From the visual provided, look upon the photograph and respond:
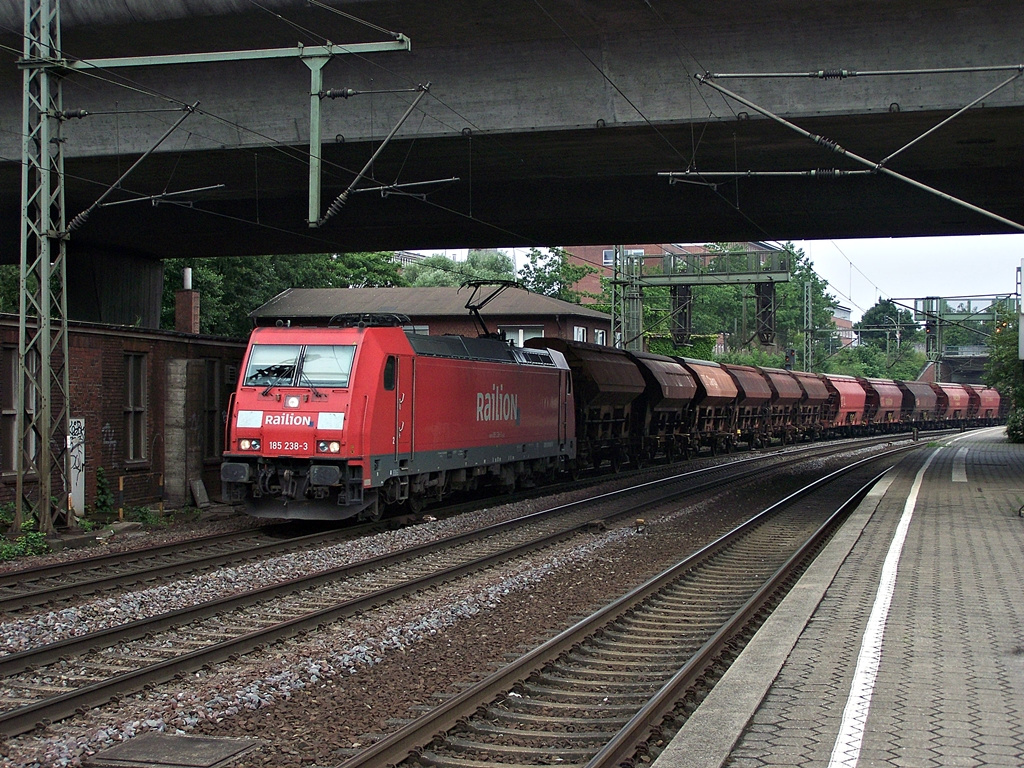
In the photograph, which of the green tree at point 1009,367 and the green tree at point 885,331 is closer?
the green tree at point 1009,367

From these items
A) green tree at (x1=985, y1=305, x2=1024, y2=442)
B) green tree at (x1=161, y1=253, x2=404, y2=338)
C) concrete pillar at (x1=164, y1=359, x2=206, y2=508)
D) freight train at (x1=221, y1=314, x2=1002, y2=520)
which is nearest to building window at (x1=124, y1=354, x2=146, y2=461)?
concrete pillar at (x1=164, y1=359, x2=206, y2=508)

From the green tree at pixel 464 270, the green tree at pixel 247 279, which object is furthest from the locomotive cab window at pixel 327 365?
the green tree at pixel 464 270

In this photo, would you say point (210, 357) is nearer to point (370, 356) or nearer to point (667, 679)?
point (370, 356)

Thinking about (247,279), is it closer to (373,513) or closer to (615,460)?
(615,460)

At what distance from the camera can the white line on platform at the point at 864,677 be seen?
5.42 m

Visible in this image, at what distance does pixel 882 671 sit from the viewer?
7.00m

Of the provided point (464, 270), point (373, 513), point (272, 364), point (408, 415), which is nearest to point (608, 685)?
point (373, 513)

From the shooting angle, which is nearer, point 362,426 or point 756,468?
point 362,426

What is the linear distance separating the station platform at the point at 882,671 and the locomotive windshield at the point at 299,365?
7047 millimetres

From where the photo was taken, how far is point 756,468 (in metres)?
30.3

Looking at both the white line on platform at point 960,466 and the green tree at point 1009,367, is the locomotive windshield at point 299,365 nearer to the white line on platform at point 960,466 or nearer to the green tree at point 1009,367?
the white line on platform at point 960,466

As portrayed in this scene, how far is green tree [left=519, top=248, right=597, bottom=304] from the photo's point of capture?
67006mm

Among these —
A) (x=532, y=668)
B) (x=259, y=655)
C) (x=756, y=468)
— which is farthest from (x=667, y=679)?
(x=756, y=468)

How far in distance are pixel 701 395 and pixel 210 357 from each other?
18506mm
